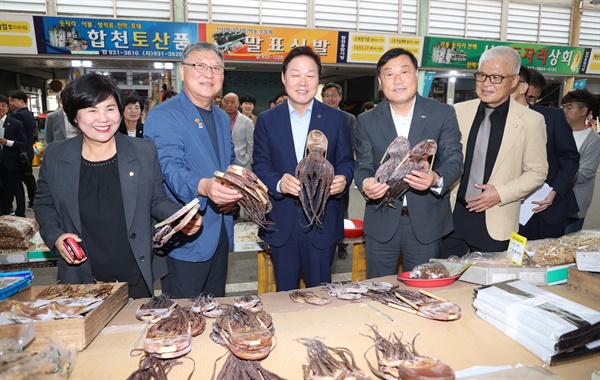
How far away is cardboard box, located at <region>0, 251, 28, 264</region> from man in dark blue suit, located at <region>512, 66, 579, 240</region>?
3895mm

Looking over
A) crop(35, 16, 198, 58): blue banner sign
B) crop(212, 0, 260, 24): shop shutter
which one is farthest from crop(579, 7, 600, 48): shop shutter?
crop(35, 16, 198, 58): blue banner sign

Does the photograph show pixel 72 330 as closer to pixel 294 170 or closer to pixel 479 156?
pixel 294 170

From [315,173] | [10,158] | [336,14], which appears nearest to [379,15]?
[336,14]

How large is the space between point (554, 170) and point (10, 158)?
703cm

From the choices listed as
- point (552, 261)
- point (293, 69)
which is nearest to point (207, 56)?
point (293, 69)

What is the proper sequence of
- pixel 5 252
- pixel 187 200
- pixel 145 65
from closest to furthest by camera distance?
pixel 187 200 → pixel 5 252 → pixel 145 65

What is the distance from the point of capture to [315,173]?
219 centimetres

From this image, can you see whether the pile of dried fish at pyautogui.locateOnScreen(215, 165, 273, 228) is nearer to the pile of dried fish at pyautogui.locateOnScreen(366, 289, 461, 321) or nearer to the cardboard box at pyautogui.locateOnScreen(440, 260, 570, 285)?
the pile of dried fish at pyautogui.locateOnScreen(366, 289, 461, 321)

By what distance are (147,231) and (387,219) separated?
4.38 feet

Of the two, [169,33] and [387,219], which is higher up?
[169,33]

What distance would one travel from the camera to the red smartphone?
1861 millimetres

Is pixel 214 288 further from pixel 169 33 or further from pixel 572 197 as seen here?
pixel 169 33

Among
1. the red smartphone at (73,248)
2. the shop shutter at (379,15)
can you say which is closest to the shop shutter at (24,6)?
the shop shutter at (379,15)

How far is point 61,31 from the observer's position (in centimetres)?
870
